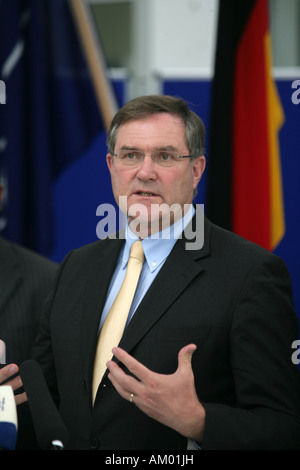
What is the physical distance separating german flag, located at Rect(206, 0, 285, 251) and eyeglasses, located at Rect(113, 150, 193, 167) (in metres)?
1.42

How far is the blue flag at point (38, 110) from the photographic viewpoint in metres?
3.55

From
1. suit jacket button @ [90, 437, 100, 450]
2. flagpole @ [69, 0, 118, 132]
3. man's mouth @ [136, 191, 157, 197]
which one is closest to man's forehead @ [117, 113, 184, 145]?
man's mouth @ [136, 191, 157, 197]

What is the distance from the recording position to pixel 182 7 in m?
4.29

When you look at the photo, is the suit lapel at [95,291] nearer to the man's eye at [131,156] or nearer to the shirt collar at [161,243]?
the shirt collar at [161,243]

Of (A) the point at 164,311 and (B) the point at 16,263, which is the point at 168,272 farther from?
(B) the point at 16,263

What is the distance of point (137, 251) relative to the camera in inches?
72.4

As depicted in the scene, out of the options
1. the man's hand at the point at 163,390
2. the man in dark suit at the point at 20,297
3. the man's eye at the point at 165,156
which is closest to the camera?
the man's hand at the point at 163,390

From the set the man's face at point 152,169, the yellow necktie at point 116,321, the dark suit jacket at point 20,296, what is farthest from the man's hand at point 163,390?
the dark suit jacket at point 20,296

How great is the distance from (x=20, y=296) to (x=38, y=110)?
147 centimetres

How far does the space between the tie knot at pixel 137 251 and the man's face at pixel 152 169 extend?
0.24ft

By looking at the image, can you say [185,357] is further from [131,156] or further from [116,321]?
[131,156]

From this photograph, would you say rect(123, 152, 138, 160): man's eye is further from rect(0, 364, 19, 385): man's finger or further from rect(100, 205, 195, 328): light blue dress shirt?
rect(0, 364, 19, 385): man's finger
